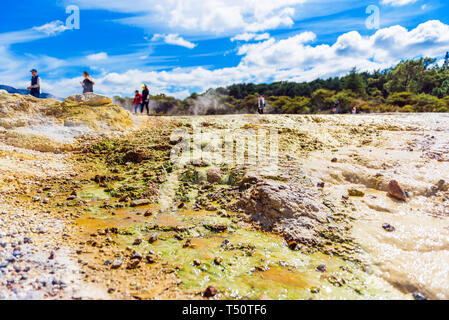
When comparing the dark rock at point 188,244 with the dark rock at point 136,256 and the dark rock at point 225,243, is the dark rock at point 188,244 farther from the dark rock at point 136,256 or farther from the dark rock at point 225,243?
the dark rock at point 136,256

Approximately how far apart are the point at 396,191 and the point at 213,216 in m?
3.50

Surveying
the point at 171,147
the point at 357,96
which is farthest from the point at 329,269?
the point at 357,96

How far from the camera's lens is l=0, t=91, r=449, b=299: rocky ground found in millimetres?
3025

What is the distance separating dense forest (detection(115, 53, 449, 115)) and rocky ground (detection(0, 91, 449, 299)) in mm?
21802

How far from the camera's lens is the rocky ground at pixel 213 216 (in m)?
3.03

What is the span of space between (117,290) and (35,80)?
956cm

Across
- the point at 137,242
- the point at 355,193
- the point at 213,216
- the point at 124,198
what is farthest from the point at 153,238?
the point at 355,193

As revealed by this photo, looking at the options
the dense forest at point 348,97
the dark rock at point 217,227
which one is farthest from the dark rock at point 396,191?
the dense forest at point 348,97

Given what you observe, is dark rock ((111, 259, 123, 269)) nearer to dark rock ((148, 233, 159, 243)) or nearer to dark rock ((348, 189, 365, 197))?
dark rock ((148, 233, 159, 243))

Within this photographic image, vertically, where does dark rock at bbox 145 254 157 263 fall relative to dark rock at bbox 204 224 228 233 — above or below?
below

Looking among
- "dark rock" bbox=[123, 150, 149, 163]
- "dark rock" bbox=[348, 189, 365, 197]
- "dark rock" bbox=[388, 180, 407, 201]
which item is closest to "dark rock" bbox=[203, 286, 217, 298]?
"dark rock" bbox=[348, 189, 365, 197]

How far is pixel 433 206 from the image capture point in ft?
15.9

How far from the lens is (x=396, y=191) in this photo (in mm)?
5102

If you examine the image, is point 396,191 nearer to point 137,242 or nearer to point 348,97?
point 137,242
